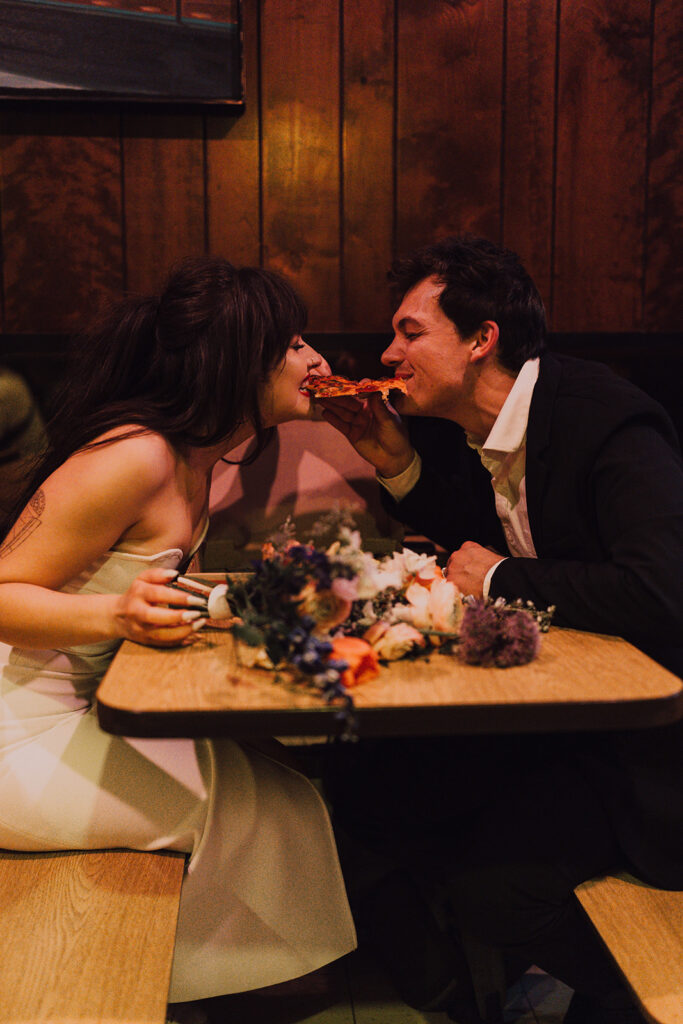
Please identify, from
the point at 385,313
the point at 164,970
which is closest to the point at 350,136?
the point at 385,313

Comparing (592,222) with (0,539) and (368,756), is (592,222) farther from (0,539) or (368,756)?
(0,539)

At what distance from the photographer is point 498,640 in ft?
4.92

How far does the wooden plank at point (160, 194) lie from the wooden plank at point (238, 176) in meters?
0.04

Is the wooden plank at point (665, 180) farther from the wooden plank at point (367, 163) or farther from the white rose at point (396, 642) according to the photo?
the white rose at point (396, 642)

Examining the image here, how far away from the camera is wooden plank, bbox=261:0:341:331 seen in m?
3.01

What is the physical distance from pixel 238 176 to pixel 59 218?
0.62m

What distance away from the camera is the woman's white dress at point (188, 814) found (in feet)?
5.73

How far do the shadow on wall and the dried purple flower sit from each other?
1.50 m

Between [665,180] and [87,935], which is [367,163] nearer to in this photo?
[665,180]

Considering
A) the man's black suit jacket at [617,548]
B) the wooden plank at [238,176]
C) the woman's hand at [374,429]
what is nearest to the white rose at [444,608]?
the man's black suit jacket at [617,548]

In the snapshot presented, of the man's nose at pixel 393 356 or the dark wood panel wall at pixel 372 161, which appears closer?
the man's nose at pixel 393 356

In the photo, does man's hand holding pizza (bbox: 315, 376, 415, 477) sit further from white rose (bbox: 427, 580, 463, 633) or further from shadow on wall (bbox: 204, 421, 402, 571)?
white rose (bbox: 427, 580, 463, 633)

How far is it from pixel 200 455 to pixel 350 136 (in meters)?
1.57

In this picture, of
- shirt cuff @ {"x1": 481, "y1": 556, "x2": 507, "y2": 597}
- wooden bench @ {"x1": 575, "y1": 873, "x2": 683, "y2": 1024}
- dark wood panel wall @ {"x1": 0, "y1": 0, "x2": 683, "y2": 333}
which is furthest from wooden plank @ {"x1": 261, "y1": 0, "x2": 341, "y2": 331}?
wooden bench @ {"x1": 575, "y1": 873, "x2": 683, "y2": 1024}
